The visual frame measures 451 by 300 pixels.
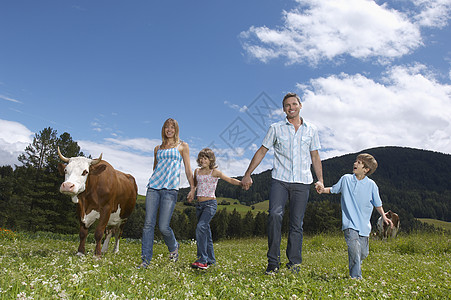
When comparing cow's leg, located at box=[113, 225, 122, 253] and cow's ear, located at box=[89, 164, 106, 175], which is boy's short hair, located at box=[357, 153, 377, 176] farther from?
cow's leg, located at box=[113, 225, 122, 253]

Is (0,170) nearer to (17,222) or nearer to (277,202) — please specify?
(17,222)

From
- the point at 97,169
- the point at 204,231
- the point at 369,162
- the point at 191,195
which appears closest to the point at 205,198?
the point at 191,195

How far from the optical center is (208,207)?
6859 mm

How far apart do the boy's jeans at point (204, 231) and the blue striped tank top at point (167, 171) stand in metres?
0.73

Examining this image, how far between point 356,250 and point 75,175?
6.03 metres

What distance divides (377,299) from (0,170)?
138776 mm

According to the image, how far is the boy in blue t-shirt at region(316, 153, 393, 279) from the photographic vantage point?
5.99 metres

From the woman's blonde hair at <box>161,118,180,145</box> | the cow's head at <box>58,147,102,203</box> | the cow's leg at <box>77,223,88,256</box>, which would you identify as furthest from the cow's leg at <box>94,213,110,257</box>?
the woman's blonde hair at <box>161,118,180,145</box>

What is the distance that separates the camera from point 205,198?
688cm

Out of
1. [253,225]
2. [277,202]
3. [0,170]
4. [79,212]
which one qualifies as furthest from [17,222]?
[0,170]

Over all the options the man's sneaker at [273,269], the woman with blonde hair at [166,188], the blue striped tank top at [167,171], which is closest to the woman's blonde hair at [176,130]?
the woman with blonde hair at [166,188]

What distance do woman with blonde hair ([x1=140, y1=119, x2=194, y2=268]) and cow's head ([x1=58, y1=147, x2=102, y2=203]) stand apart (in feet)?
5.56

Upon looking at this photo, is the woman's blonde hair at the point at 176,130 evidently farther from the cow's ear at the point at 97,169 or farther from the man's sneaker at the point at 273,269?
the man's sneaker at the point at 273,269

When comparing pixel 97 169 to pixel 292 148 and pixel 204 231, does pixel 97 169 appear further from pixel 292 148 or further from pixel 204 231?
pixel 292 148
